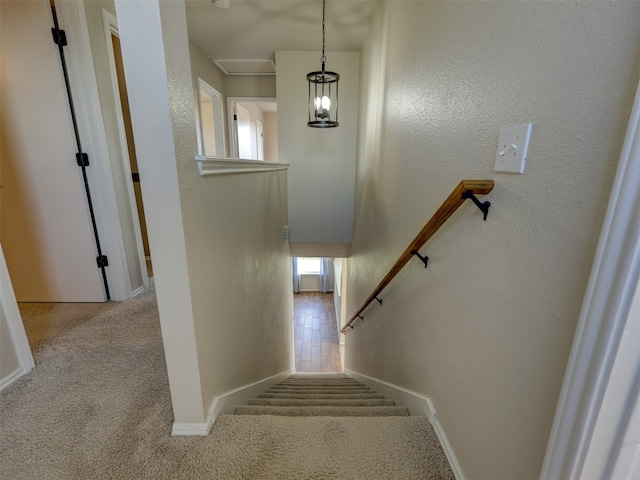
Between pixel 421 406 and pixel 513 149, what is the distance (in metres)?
1.16

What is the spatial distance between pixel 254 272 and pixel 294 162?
208 cm

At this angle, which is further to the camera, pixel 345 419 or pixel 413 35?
pixel 413 35

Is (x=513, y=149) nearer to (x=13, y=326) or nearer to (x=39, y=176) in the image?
(x=13, y=326)

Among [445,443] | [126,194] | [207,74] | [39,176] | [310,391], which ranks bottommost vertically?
[310,391]

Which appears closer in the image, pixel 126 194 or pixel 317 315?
pixel 126 194

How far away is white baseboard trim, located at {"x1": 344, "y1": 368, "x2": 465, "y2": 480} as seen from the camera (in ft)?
3.41

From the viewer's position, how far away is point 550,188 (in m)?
0.62

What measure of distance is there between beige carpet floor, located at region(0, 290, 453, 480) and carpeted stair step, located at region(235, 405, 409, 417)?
27 cm

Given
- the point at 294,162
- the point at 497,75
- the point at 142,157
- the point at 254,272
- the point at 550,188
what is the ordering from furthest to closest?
the point at 294,162 → the point at 254,272 → the point at 142,157 → the point at 497,75 → the point at 550,188

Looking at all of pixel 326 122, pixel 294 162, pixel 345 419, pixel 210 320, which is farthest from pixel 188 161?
pixel 294 162

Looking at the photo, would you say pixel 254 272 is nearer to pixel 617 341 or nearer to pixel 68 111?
pixel 68 111

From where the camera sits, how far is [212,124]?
15.0 ft

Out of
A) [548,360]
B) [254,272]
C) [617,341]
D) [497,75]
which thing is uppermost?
[497,75]

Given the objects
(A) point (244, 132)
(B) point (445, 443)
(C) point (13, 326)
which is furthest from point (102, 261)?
(A) point (244, 132)
